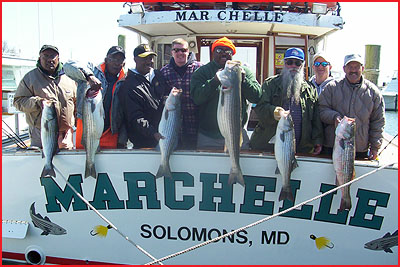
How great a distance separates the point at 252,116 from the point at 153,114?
8.03ft

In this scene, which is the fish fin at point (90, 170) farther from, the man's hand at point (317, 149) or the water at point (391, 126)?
the water at point (391, 126)

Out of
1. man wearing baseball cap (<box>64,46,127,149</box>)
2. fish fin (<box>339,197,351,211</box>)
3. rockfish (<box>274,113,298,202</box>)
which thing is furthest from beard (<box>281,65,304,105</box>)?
man wearing baseball cap (<box>64,46,127,149</box>)

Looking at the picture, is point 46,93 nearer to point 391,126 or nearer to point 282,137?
point 282,137

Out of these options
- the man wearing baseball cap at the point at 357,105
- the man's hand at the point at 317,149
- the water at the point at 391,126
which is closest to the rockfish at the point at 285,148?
the man's hand at the point at 317,149

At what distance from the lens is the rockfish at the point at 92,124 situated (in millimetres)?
3207

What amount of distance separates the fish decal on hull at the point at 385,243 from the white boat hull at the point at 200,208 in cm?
5

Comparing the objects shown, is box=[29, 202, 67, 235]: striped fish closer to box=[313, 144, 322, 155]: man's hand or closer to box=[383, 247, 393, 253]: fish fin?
box=[313, 144, 322, 155]: man's hand

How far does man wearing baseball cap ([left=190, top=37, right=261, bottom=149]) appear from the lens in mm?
3125

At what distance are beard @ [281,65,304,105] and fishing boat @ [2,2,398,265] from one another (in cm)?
58

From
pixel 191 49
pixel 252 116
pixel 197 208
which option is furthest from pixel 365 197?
pixel 191 49

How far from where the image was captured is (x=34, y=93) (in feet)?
11.9

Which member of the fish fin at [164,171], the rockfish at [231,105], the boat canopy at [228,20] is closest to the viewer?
the rockfish at [231,105]

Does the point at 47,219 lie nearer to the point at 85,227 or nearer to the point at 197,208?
the point at 85,227

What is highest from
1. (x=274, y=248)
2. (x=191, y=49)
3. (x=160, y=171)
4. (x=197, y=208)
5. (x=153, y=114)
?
(x=191, y=49)
